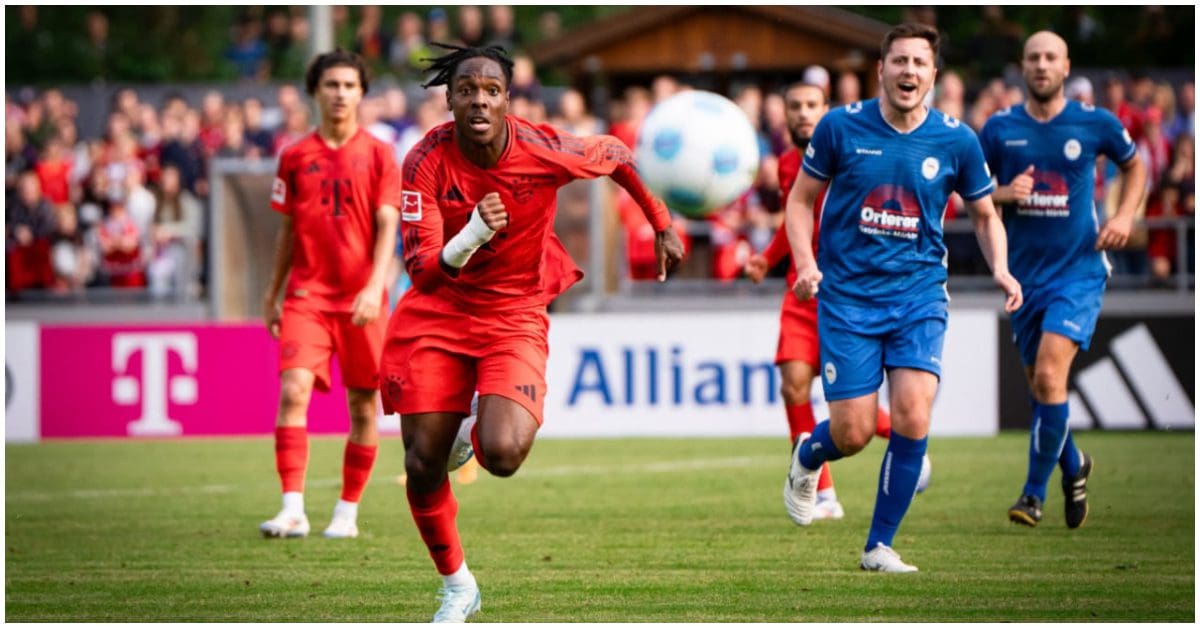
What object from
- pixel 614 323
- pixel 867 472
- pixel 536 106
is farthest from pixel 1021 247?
pixel 536 106

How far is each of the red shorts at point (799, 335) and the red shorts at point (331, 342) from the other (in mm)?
2156

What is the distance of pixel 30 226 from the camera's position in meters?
19.0

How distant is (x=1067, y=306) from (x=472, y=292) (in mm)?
3885

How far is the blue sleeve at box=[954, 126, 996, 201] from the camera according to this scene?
27.1 feet

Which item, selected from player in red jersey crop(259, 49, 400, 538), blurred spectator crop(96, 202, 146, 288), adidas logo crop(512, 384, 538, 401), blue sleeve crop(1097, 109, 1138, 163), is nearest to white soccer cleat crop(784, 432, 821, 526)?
adidas logo crop(512, 384, 538, 401)

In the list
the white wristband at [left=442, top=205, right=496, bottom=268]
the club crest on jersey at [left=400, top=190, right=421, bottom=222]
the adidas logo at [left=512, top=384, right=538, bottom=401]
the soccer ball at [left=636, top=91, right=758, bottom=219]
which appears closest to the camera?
the white wristband at [left=442, top=205, right=496, bottom=268]

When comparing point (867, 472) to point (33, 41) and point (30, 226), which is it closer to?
point (30, 226)

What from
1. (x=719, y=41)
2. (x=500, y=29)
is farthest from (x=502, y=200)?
(x=500, y=29)

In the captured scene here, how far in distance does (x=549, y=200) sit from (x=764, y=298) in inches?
362

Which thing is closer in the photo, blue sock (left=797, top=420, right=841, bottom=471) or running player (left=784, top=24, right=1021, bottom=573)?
running player (left=784, top=24, right=1021, bottom=573)

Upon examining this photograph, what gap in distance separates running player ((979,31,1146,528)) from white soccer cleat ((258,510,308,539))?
3730 mm

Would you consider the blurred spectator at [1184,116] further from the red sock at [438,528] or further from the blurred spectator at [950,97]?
the red sock at [438,528]

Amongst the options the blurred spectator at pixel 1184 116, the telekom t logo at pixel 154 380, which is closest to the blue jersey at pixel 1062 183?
the blurred spectator at pixel 1184 116

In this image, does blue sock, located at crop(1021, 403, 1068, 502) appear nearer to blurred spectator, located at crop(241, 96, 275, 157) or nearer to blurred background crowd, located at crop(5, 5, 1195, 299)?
blurred background crowd, located at crop(5, 5, 1195, 299)
